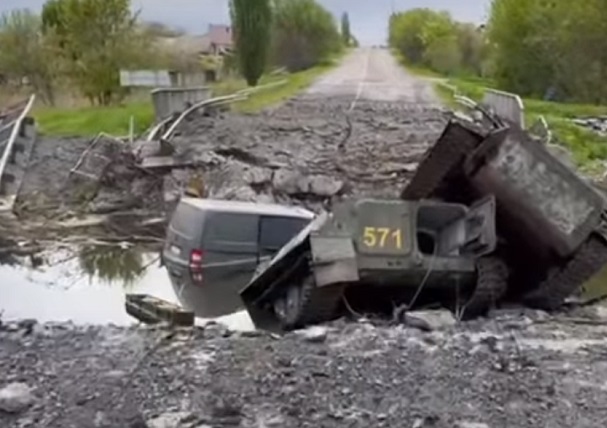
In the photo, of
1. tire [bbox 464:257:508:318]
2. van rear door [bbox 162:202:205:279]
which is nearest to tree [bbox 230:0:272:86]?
van rear door [bbox 162:202:205:279]

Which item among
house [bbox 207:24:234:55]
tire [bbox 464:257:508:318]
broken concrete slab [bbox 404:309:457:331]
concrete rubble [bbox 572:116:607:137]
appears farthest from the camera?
house [bbox 207:24:234:55]

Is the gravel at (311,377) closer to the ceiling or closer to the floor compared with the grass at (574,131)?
closer to the ceiling

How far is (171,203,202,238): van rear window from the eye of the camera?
19.8 meters

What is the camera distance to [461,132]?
15062 millimetres

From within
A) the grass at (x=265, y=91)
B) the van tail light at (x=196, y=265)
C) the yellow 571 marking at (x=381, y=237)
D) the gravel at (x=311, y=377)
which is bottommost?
the grass at (x=265, y=91)

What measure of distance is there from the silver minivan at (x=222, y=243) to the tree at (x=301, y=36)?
78571 mm

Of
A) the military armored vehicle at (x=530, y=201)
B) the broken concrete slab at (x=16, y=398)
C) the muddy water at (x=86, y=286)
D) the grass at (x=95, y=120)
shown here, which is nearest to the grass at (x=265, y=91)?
the grass at (x=95, y=120)

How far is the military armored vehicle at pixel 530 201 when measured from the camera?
14117 millimetres

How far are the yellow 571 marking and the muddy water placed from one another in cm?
222

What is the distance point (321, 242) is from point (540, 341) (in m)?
2.79

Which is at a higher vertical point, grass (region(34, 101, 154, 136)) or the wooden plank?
the wooden plank

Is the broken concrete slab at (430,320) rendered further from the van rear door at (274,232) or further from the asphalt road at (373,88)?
the asphalt road at (373,88)

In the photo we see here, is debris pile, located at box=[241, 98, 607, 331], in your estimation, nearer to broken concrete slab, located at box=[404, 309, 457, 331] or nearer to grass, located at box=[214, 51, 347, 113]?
broken concrete slab, located at box=[404, 309, 457, 331]

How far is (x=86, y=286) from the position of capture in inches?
845
